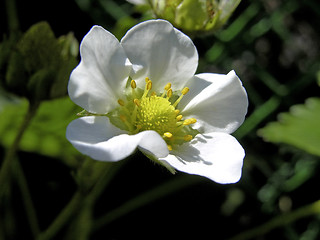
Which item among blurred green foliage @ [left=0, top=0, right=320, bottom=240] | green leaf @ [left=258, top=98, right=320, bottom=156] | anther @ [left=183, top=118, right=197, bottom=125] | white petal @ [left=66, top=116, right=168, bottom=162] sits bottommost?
blurred green foliage @ [left=0, top=0, right=320, bottom=240]

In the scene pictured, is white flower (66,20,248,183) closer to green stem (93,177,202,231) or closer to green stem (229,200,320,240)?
green stem (229,200,320,240)

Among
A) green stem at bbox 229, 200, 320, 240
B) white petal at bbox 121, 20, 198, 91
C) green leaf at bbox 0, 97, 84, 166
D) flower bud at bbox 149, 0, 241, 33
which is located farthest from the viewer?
green leaf at bbox 0, 97, 84, 166

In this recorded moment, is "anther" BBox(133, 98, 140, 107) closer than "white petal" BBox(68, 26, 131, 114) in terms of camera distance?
No

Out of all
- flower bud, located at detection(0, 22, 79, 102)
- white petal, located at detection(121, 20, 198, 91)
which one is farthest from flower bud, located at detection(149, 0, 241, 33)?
flower bud, located at detection(0, 22, 79, 102)

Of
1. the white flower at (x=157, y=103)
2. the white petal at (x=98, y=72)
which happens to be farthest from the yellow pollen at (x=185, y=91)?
the white petal at (x=98, y=72)

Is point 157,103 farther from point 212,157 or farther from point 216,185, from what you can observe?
point 216,185

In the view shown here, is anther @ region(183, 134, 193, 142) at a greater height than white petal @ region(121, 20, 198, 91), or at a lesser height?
lesser

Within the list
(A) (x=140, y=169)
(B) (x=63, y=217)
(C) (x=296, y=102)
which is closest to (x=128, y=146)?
(B) (x=63, y=217)

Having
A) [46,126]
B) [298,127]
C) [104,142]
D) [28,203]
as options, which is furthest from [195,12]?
[28,203]

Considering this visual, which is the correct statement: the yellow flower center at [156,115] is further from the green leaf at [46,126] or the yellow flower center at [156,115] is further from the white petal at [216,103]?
the green leaf at [46,126]
